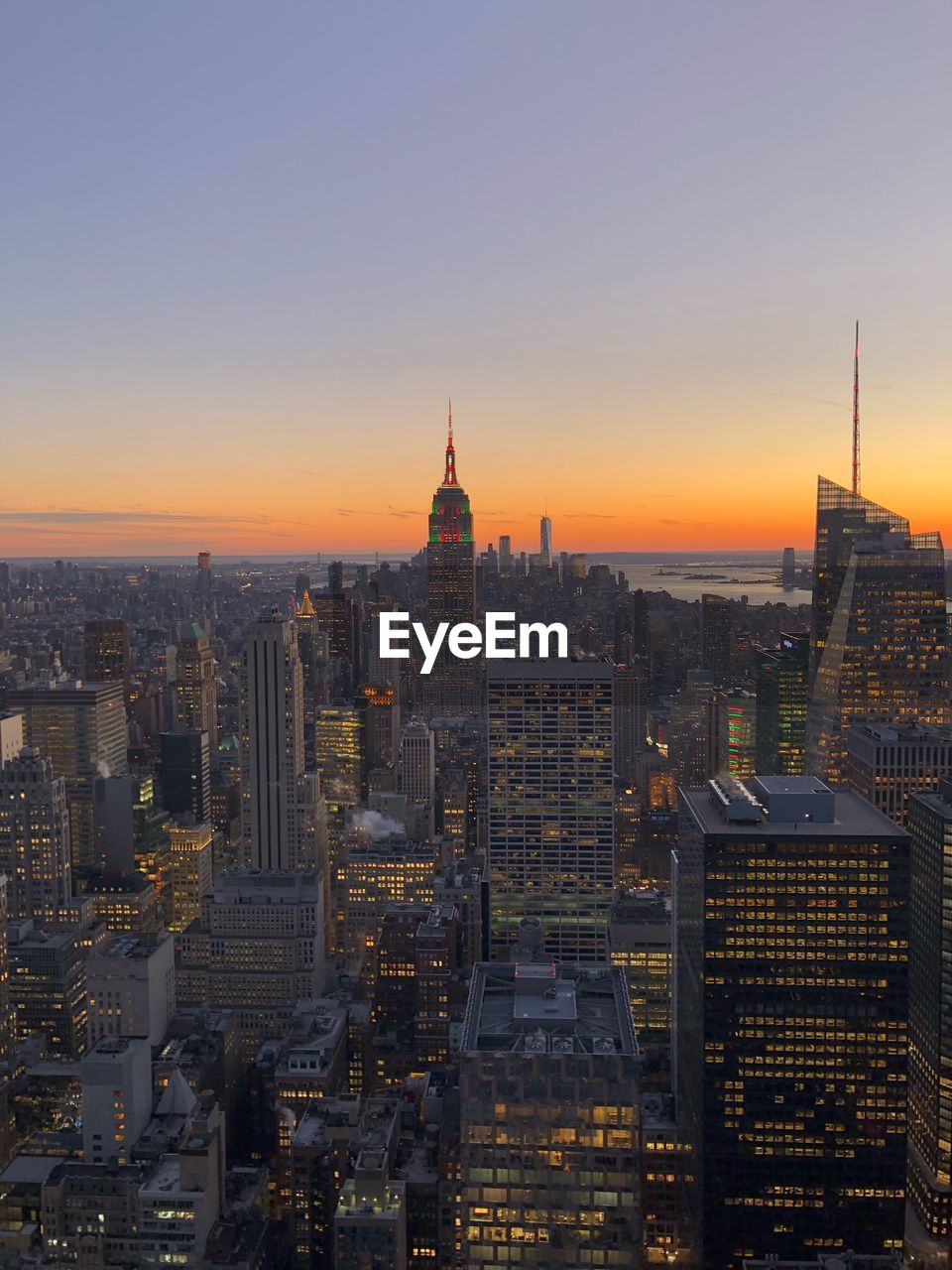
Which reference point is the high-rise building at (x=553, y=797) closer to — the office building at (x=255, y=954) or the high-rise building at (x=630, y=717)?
the high-rise building at (x=630, y=717)

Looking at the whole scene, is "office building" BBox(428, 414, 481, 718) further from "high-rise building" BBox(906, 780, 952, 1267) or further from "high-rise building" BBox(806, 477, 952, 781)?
"high-rise building" BBox(906, 780, 952, 1267)

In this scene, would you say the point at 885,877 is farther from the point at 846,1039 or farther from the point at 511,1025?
the point at 511,1025

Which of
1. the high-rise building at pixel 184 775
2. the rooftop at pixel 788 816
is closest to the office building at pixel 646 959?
the rooftop at pixel 788 816

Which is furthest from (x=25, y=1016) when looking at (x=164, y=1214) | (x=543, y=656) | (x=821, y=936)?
(x=821, y=936)

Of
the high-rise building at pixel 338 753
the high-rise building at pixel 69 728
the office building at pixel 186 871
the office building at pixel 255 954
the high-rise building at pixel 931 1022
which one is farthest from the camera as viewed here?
the high-rise building at pixel 338 753

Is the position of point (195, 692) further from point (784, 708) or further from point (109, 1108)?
point (109, 1108)

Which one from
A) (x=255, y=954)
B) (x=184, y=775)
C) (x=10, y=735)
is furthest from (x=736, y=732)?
(x=10, y=735)
